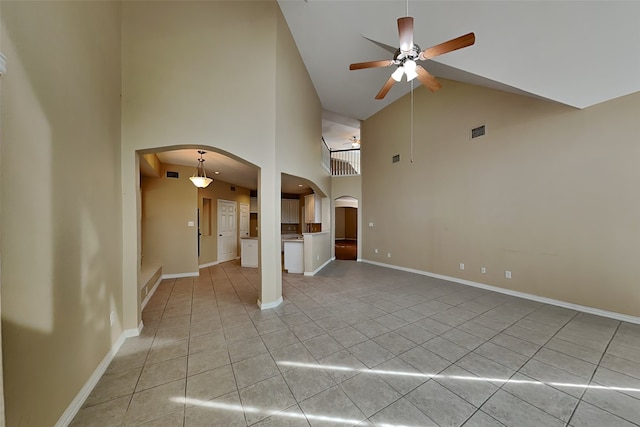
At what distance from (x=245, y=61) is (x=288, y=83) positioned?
990 mm

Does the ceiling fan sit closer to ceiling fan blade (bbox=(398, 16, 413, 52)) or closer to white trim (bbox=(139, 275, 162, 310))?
ceiling fan blade (bbox=(398, 16, 413, 52))

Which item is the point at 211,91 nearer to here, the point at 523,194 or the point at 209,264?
the point at 209,264

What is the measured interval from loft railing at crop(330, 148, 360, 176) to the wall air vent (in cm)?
409

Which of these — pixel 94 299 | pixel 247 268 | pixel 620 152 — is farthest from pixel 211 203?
pixel 620 152

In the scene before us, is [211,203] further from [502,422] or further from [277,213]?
[502,422]

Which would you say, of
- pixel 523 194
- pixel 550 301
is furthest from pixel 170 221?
pixel 550 301

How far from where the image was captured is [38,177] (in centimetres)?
138

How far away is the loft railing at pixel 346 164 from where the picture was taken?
28.2ft

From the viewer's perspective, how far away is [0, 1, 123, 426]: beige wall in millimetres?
1194

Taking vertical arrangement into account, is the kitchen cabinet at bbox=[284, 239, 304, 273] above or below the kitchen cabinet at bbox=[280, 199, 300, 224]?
below

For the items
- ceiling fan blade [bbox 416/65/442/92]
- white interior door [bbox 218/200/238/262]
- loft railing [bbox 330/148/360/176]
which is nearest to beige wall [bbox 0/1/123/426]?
ceiling fan blade [bbox 416/65/442/92]

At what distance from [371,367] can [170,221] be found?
17.8ft

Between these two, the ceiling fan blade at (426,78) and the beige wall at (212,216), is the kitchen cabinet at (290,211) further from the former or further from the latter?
the ceiling fan blade at (426,78)

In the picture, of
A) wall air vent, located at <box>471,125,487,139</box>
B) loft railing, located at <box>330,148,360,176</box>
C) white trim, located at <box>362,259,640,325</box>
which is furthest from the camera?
loft railing, located at <box>330,148,360,176</box>
